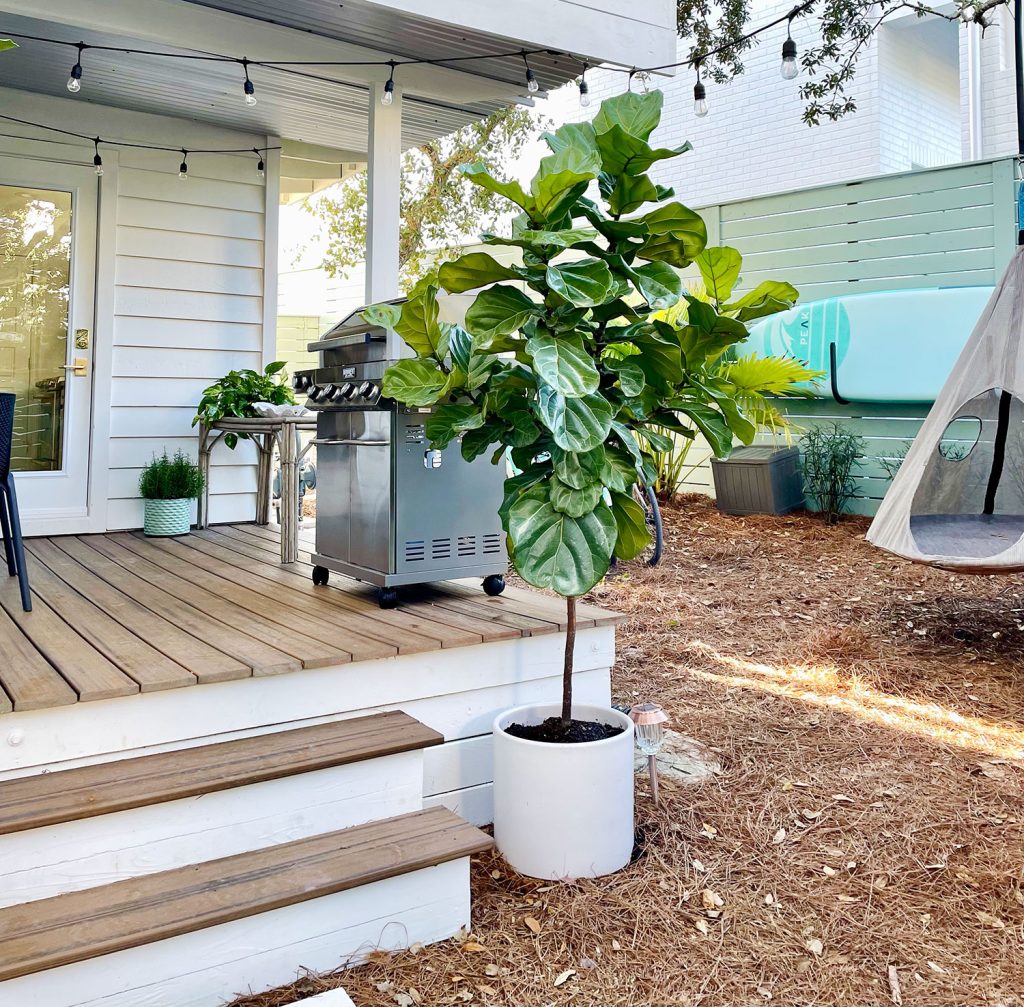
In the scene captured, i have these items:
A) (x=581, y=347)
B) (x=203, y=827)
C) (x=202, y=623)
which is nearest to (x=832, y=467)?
(x=581, y=347)

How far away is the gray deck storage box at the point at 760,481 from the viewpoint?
6406 millimetres

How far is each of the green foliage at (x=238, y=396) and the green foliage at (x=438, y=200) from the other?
5.61 metres

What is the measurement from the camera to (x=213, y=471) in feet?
16.0

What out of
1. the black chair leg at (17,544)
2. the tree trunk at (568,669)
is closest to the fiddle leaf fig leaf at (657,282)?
the tree trunk at (568,669)

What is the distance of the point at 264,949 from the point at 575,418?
122 cm

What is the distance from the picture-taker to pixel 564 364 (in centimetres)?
184

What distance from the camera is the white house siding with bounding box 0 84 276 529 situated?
4.52 meters

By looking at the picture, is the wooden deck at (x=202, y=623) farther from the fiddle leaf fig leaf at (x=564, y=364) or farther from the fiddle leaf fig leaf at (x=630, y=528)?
the fiddle leaf fig leaf at (x=564, y=364)

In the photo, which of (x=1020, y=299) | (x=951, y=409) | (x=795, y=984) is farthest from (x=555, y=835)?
(x=1020, y=299)

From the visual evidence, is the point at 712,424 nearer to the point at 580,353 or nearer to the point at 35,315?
the point at 580,353

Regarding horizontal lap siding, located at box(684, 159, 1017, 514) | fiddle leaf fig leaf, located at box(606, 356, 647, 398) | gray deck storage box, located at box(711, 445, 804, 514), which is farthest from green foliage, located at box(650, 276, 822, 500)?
horizontal lap siding, located at box(684, 159, 1017, 514)

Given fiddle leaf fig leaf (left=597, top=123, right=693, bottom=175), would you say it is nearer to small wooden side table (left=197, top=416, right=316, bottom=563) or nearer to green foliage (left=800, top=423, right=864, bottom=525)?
small wooden side table (left=197, top=416, right=316, bottom=563)

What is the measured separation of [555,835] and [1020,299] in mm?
3102

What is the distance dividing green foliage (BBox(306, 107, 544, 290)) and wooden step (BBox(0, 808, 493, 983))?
342 inches
